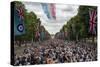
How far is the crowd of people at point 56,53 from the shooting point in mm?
1773

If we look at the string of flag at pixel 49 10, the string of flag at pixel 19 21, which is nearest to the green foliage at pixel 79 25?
the string of flag at pixel 49 10

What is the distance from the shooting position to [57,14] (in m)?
1.89

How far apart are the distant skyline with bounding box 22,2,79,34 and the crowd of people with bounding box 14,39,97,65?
12 cm

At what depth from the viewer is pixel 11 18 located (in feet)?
5.67

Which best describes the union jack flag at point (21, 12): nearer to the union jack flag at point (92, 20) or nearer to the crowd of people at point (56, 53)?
the crowd of people at point (56, 53)

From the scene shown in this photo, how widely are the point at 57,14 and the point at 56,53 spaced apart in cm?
35

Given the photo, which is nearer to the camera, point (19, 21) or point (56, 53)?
point (19, 21)

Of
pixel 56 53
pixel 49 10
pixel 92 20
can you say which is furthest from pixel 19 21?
pixel 92 20

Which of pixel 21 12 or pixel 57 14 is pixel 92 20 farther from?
pixel 21 12

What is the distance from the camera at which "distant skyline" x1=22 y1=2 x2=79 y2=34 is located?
1798 millimetres

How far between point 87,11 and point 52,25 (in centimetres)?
38

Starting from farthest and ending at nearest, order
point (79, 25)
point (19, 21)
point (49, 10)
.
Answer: point (79, 25), point (49, 10), point (19, 21)
